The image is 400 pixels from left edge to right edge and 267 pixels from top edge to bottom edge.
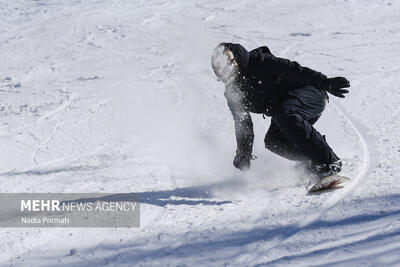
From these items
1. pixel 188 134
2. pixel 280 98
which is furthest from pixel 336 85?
pixel 188 134

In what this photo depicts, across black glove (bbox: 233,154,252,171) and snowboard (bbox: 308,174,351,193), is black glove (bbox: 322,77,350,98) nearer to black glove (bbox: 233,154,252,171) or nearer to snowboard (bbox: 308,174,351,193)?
snowboard (bbox: 308,174,351,193)

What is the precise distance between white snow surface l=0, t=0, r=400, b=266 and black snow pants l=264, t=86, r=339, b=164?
9.8 inches

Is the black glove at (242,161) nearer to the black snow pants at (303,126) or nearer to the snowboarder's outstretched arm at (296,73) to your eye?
the black snow pants at (303,126)

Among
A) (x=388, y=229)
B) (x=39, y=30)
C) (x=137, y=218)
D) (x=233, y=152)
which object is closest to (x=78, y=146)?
(x=233, y=152)

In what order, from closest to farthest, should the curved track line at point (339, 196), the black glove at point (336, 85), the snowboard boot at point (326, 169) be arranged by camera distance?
1. the curved track line at point (339, 196)
2. the black glove at point (336, 85)
3. the snowboard boot at point (326, 169)

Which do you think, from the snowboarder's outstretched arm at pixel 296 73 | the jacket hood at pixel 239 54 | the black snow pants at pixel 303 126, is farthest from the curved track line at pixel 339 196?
the jacket hood at pixel 239 54

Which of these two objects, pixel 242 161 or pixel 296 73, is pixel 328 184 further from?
pixel 296 73

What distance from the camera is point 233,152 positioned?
5473mm

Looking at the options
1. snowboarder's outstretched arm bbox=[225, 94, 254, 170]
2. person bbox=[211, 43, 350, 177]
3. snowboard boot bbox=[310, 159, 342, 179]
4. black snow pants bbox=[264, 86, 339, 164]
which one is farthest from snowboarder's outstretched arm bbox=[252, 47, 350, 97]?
snowboard boot bbox=[310, 159, 342, 179]

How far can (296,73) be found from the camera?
13.5ft

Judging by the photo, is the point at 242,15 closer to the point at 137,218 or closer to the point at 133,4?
the point at 133,4

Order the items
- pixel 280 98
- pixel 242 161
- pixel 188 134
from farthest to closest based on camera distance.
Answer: pixel 188 134, pixel 242 161, pixel 280 98

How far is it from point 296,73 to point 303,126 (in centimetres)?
41

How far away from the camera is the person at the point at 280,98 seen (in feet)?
13.3
